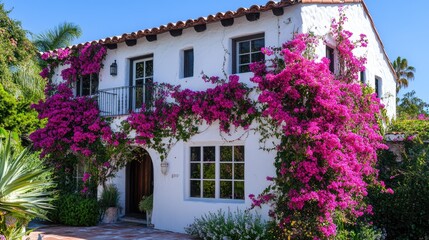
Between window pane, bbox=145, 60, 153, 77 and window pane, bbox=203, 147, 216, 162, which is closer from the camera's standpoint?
window pane, bbox=203, 147, 216, 162

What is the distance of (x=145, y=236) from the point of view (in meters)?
11.8

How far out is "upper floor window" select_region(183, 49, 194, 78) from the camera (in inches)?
530

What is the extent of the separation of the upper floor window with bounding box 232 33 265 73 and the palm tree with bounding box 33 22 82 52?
20.3 m

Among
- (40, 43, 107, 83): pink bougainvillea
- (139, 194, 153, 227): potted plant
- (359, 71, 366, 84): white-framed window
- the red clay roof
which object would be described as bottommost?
(139, 194, 153, 227): potted plant

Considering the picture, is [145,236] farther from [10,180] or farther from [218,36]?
[218,36]

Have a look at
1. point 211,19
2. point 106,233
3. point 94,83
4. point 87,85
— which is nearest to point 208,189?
point 106,233

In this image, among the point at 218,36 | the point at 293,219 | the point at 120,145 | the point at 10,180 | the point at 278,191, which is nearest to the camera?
the point at 10,180

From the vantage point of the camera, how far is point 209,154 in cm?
1264

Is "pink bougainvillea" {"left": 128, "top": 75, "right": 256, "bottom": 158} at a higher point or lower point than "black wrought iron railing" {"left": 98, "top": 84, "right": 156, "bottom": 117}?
lower

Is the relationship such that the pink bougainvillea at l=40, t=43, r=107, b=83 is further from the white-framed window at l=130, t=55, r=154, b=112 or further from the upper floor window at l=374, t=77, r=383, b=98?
the upper floor window at l=374, t=77, r=383, b=98

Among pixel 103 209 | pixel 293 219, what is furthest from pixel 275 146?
pixel 103 209

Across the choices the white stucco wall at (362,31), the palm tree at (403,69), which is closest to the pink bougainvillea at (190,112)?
the white stucco wall at (362,31)

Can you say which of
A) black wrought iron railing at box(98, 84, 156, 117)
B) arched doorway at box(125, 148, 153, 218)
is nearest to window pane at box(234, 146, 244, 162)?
black wrought iron railing at box(98, 84, 156, 117)

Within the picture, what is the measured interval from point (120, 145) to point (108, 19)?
410 cm
